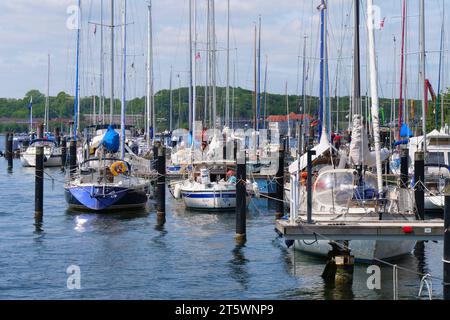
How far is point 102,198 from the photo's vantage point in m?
41.1

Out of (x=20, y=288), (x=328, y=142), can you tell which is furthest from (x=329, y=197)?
(x=20, y=288)

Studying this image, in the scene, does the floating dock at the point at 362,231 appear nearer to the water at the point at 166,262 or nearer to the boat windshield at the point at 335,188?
the water at the point at 166,262

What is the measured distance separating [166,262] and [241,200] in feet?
12.5

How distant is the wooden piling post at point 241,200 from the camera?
31.4 m

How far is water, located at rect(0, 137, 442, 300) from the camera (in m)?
24.8

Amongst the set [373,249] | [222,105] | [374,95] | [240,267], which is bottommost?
[240,267]

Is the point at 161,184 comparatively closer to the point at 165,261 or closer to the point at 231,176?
the point at 231,176

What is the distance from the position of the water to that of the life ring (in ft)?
6.71

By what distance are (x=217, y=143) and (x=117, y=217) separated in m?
13.3

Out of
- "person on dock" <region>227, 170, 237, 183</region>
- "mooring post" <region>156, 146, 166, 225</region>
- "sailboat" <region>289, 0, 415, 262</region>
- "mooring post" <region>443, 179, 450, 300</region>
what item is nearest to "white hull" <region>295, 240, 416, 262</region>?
"sailboat" <region>289, 0, 415, 262</region>

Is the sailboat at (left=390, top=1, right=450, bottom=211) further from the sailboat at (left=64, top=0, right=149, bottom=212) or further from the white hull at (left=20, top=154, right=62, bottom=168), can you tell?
the white hull at (left=20, top=154, right=62, bottom=168)

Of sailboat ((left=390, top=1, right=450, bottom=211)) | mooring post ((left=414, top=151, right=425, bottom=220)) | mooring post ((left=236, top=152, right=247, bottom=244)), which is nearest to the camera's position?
mooring post ((left=414, top=151, right=425, bottom=220))

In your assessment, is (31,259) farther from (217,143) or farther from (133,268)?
(217,143)

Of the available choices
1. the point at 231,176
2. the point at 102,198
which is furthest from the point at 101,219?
the point at 231,176
